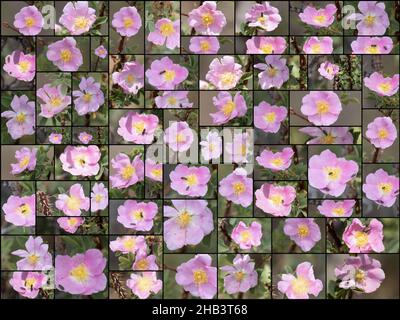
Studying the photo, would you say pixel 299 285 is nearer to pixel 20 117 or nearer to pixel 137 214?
pixel 137 214

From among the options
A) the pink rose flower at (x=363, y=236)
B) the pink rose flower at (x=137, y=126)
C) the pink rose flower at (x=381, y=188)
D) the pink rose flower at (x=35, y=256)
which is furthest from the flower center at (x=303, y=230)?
the pink rose flower at (x=35, y=256)

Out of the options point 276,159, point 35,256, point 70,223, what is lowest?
point 35,256

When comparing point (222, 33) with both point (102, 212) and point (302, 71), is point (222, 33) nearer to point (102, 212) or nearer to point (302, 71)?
point (302, 71)

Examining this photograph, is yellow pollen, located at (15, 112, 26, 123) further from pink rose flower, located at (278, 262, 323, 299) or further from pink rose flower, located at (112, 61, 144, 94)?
pink rose flower, located at (278, 262, 323, 299)

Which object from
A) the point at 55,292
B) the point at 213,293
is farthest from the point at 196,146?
the point at 55,292

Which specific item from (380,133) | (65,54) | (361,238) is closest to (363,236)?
(361,238)

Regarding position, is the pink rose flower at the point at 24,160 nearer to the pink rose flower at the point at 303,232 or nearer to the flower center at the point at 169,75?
the flower center at the point at 169,75
